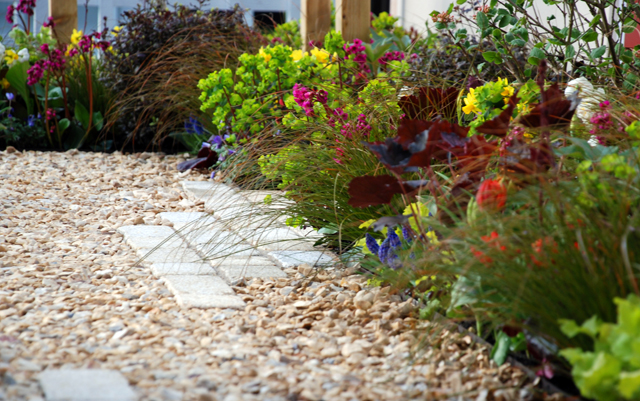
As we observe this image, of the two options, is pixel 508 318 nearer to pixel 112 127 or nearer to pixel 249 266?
pixel 249 266

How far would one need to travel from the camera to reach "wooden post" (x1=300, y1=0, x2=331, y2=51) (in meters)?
5.64

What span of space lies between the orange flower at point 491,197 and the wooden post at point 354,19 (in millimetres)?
4186

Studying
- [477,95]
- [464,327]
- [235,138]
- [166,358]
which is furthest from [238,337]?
[235,138]

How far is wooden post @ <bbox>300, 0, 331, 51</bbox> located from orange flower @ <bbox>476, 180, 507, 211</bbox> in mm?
4235

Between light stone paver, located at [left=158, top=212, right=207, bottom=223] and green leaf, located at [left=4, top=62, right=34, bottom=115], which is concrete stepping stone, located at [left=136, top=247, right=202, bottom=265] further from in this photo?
green leaf, located at [left=4, top=62, right=34, bottom=115]

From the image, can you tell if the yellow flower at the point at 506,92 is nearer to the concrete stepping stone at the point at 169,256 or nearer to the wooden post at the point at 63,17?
the concrete stepping stone at the point at 169,256

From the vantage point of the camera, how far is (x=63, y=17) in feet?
20.5

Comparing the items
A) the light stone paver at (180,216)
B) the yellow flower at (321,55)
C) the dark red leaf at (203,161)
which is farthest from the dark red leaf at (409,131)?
the dark red leaf at (203,161)

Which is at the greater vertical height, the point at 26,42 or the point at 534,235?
the point at 26,42

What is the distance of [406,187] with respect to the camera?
191cm

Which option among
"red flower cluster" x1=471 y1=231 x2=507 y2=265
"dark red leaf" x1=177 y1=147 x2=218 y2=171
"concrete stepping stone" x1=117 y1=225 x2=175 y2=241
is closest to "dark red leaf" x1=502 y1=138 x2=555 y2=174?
"red flower cluster" x1=471 y1=231 x2=507 y2=265

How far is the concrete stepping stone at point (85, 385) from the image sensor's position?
4.65 feet

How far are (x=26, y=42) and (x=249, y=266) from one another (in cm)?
455

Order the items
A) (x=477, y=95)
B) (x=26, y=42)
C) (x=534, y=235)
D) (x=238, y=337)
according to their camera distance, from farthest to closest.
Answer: (x=26, y=42)
(x=477, y=95)
(x=238, y=337)
(x=534, y=235)
